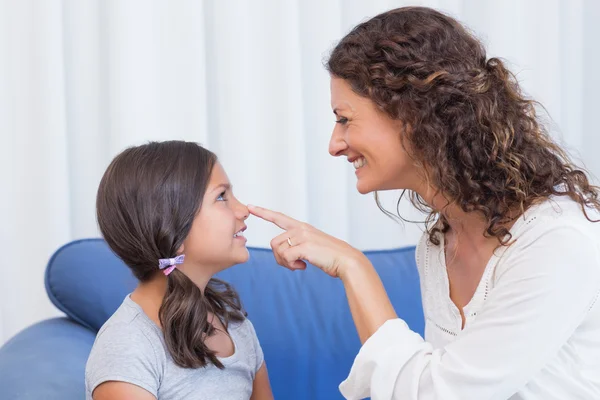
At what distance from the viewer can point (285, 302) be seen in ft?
5.76

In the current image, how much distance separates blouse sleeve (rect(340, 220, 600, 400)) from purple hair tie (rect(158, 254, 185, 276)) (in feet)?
1.27

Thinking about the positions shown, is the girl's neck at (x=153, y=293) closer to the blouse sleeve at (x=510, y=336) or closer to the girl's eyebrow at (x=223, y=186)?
the girl's eyebrow at (x=223, y=186)

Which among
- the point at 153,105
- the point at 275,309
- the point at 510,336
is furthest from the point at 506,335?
the point at 153,105

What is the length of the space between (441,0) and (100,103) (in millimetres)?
1018

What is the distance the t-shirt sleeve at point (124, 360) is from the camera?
1.28m

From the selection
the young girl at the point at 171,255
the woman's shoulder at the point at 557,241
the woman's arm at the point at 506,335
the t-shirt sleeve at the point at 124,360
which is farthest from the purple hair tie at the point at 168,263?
the woman's shoulder at the point at 557,241

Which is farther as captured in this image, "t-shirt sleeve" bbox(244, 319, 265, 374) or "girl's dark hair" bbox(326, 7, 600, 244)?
"t-shirt sleeve" bbox(244, 319, 265, 374)

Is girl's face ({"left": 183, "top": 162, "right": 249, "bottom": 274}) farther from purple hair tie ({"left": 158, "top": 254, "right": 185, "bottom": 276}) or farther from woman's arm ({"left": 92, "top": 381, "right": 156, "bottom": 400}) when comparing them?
woman's arm ({"left": 92, "top": 381, "right": 156, "bottom": 400})

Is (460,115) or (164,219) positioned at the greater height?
(460,115)

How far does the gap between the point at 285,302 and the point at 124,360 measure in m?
0.53

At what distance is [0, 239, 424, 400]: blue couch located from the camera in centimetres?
162

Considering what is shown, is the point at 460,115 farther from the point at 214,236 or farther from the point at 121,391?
the point at 121,391

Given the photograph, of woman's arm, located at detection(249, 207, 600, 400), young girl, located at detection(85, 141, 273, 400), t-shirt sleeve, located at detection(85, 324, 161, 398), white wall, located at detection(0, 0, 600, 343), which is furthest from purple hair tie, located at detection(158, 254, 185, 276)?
white wall, located at detection(0, 0, 600, 343)

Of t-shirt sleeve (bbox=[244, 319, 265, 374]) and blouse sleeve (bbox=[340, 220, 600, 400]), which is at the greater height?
blouse sleeve (bbox=[340, 220, 600, 400])
